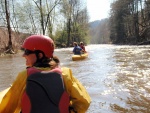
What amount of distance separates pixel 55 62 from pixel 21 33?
3347 centimetres

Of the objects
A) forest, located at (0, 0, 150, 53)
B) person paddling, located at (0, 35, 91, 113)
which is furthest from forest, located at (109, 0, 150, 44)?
person paddling, located at (0, 35, 91, 113)

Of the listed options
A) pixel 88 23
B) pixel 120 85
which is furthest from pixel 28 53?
pixel 88 23

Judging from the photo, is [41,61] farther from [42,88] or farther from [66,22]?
[66,22]

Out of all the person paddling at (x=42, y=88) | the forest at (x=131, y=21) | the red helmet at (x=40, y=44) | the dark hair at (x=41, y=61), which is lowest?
the person paddling at (x=42, y=88)

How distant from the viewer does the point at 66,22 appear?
48.2m

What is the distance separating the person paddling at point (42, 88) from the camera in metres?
1.99

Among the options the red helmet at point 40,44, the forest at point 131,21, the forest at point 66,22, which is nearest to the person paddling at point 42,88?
the red helmet at point 40,44

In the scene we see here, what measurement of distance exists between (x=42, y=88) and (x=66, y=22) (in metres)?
46.8

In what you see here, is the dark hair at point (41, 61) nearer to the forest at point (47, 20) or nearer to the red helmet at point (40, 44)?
the red helmet at point (40, 44)

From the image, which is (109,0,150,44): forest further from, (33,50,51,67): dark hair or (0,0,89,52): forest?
(33,50,51,67): dark hair

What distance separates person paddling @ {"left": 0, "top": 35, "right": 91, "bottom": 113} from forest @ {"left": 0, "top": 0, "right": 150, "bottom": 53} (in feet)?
73.7

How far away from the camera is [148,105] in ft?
15.5

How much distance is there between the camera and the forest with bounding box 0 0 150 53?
101 feet

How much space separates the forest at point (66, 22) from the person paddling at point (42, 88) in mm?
22469
